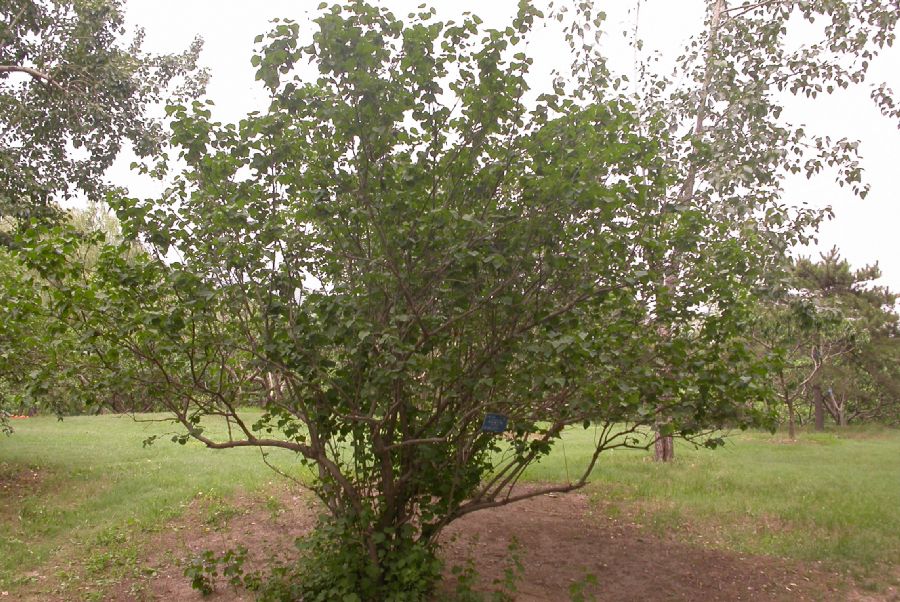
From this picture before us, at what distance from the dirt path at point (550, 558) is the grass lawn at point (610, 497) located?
0.33 m

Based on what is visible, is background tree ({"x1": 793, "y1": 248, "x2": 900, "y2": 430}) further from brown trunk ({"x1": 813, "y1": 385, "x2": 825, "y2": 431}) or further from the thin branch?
the thin branch

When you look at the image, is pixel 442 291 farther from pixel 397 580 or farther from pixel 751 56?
pixel 751 56

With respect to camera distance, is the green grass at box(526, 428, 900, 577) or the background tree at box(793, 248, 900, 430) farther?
the background tree at box(793, 248, 900, 430)

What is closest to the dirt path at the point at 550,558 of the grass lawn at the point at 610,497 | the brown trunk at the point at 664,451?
the grass lawn at the point at 610,497

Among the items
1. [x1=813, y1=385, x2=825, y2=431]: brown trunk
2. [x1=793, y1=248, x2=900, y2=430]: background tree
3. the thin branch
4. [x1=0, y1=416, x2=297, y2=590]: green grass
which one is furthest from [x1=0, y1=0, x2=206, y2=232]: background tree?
[x1=813, y1=385, x2=825, y2=431]: brown trunk

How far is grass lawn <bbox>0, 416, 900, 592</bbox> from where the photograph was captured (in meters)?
7.05

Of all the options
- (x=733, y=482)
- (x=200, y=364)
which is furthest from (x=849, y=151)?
(x=200, y=364)

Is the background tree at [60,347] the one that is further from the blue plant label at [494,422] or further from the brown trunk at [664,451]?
the brown trunk at [664,451]

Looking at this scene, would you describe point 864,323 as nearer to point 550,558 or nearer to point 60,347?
point 550,558

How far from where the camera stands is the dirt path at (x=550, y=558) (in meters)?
6.04

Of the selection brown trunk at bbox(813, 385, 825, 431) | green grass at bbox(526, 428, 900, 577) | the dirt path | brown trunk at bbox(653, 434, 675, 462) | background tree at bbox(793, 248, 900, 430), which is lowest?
the dirt path

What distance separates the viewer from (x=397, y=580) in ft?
16.6

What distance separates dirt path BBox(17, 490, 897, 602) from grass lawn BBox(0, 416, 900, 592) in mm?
326

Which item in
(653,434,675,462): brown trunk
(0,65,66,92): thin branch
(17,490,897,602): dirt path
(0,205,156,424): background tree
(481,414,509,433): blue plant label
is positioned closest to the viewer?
(0,205,156,424): background tree
